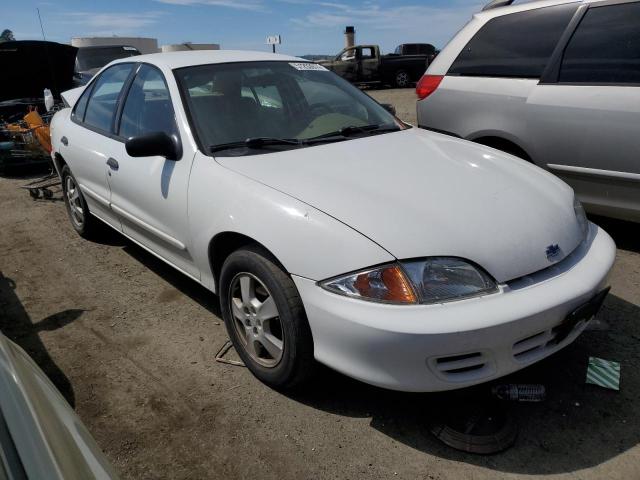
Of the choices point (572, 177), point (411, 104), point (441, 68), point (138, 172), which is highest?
point (441, 68)

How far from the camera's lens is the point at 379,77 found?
19484 millimetres

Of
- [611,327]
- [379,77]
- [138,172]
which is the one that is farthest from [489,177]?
[379,77]

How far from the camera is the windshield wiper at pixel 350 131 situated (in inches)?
116

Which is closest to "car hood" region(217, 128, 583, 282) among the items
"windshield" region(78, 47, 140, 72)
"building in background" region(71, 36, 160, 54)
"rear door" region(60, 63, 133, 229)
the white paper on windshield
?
the white paper on windshield

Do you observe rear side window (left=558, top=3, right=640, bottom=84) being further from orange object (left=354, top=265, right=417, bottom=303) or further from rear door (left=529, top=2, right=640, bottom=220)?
orange object (left=354, top=265, right=417, bottom=303)

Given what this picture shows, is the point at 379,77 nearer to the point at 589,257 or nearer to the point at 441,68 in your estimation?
the point at 441,68

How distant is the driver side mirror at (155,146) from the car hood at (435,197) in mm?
349

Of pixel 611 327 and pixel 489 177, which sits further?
pixel 611 327

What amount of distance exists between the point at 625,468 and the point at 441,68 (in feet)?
11.2

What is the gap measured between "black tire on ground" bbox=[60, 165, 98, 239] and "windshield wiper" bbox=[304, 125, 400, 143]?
7.65ft

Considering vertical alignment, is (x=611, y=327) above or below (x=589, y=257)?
→ below

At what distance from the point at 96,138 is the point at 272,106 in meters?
1.45

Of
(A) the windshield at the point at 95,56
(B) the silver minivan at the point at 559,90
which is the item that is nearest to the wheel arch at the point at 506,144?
(B) the silver minivan at the point at 559,90

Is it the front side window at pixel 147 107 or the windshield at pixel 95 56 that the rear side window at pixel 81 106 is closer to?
the front side window at pixel 147 107
